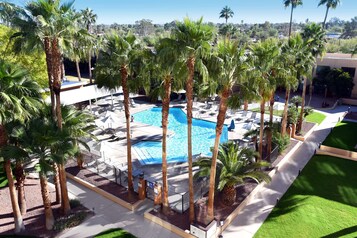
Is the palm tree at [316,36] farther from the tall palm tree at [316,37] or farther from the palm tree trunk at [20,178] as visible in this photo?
the palm tree trunk at [20,178]

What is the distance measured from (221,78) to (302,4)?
45412mm

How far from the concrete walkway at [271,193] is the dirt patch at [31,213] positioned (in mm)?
8820

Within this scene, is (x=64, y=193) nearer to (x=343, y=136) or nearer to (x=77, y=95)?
(x=77, y=95)

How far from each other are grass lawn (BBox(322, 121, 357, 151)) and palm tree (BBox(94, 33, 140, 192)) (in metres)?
19.7

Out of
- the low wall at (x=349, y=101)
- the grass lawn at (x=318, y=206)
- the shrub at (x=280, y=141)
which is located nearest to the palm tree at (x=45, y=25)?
the grass lawn at (x=318, y=206)

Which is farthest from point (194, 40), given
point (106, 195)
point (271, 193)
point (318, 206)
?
point (318, 206)

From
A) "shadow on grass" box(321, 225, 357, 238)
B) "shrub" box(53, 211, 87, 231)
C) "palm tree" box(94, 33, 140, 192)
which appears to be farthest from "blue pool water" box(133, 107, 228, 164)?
"shadow on grass" box(321, 225, 357, 238)

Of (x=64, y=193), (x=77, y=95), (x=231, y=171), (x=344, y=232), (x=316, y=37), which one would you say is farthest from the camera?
(x=77, y=95)

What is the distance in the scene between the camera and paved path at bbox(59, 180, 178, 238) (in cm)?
1425

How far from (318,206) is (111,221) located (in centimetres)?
1179

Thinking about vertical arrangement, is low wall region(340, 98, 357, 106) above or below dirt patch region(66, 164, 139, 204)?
above

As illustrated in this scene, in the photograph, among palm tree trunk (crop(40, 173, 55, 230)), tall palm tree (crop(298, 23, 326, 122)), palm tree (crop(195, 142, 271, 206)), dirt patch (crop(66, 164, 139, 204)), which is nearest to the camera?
palm tree trunk (crop(40, 173, 55, 230))

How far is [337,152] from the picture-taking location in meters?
23.2

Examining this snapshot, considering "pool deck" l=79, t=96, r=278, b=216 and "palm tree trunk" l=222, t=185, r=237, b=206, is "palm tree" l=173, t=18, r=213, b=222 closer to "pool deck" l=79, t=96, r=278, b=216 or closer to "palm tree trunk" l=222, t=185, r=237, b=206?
"palm tree trunk" l=222, t=185, r=237, b=206
